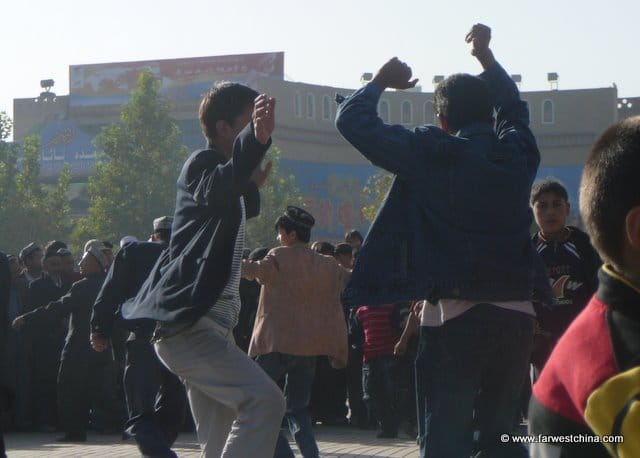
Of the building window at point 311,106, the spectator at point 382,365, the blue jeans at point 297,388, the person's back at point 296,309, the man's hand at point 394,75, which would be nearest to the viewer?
the man's hand at point 394,75

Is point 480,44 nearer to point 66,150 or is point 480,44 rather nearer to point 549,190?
point 549,190

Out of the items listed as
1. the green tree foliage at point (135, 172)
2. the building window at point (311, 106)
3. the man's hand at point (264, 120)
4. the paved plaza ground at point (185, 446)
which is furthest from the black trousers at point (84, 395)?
the building window at point (311, 106)

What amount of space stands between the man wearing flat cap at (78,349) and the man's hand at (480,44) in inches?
313

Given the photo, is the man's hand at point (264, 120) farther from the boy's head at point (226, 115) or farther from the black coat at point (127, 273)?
the black coat at point (127, 273)

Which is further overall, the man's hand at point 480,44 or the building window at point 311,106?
the building window at point 311,106

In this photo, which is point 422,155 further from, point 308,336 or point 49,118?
point 49,118

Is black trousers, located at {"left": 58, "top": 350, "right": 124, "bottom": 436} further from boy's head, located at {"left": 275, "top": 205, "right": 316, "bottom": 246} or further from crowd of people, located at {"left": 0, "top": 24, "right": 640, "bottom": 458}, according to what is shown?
crowd of people, located at {"left": 0, "top": 24, "right": 640, "bottom": 458}

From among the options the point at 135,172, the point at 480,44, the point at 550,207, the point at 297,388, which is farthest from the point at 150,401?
the point at 135,172

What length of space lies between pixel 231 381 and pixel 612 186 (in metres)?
3.24

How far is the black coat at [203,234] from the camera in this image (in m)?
5.15

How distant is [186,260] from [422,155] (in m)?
1.21

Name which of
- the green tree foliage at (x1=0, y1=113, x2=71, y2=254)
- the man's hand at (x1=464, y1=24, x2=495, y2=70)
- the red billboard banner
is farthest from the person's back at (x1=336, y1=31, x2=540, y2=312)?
the red billboard banner

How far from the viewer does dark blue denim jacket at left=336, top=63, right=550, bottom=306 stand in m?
4.64

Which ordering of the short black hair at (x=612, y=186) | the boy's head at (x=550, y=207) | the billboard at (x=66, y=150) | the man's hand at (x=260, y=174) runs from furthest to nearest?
1. the billboard at (x=66, y=150)
2. the boy's head at (x=550, y=207)
3. the man's hand at (x=260, y=174)
4. the short black hair at (x=612, y=186)
